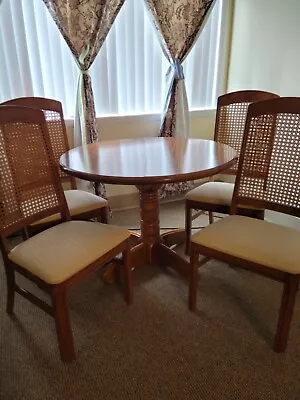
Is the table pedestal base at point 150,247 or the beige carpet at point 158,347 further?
the table pedestal base at point 150,247

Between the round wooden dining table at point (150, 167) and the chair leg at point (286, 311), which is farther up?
the round wooden dining table at point (150, 167)

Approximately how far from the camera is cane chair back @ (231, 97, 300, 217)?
1.62m

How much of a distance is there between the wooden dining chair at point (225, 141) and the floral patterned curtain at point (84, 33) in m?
1.01

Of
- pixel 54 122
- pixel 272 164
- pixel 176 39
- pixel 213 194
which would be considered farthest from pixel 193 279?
pixel 176 39

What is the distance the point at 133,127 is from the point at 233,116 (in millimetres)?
965

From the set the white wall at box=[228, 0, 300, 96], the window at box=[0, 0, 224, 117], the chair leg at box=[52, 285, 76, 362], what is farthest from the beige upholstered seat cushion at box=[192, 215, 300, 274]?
the window at box=[0, 0, 224, 117]

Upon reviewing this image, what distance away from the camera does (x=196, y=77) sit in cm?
308

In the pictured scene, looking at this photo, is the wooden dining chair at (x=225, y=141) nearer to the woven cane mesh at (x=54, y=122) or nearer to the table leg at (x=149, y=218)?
the table leg at (x=149, y=218)

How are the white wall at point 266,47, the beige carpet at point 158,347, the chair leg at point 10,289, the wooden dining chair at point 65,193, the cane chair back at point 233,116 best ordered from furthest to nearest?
the white wall at point 266,47
the cane chair back at point 233,116
the wooden dining chair at point 65,193
the chair leg at point 10,289
the beige carpet at point 158,347

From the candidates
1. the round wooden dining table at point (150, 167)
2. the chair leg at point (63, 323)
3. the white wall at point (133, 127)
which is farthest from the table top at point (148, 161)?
the white wall at point (133, 127)

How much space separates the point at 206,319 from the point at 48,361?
2.54 ft

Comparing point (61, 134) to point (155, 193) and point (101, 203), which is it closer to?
point (101, 203)

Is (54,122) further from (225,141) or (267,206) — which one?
(267,206)

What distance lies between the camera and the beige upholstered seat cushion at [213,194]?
A: 1967 millimetres
